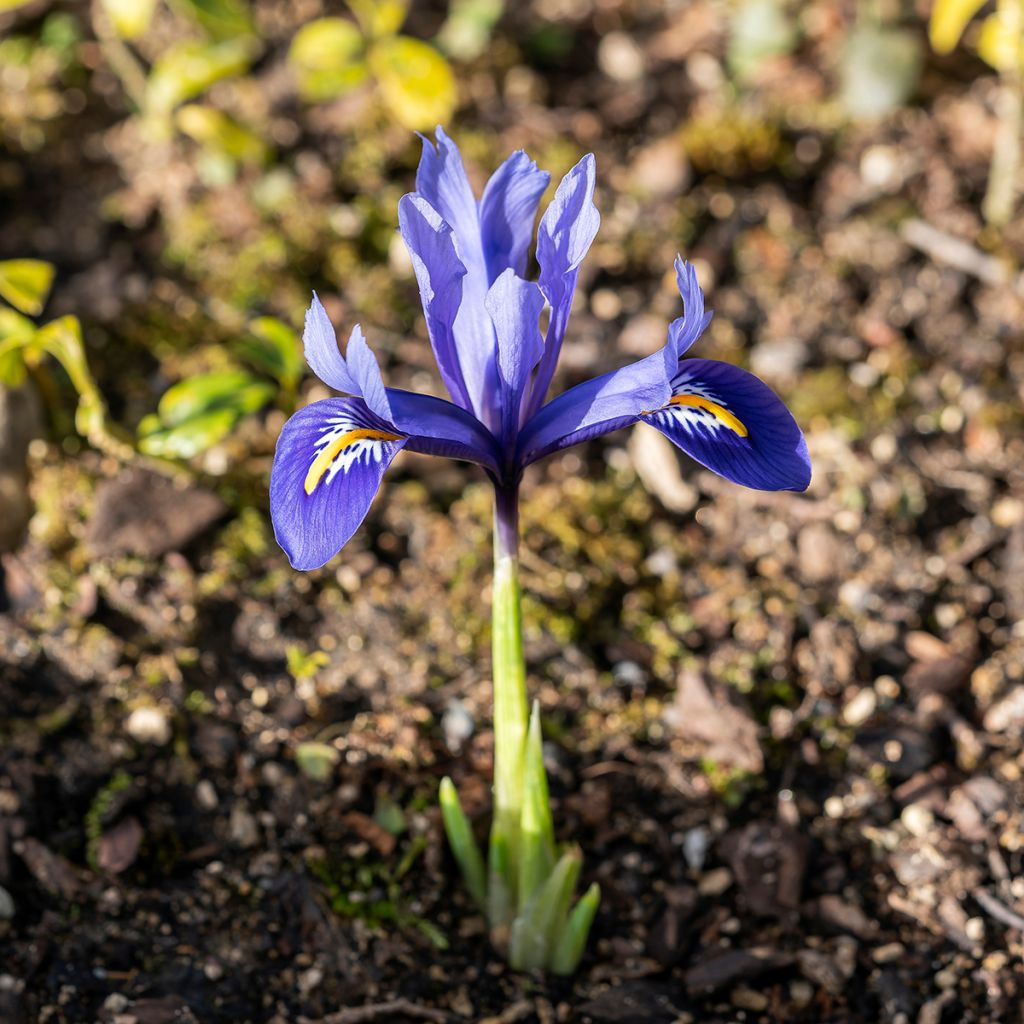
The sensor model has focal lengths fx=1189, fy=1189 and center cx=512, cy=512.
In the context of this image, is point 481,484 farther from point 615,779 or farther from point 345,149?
point 345,149

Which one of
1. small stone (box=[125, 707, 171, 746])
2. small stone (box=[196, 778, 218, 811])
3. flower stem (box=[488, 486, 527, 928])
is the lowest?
small stone (box=[196, 778, 218, 811])

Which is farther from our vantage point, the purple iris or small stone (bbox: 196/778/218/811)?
small stone (bbox: 196/778/218/811)

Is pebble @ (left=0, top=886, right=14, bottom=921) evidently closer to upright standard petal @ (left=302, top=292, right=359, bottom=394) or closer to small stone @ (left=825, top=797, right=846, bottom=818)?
upright standard petal @ (left=302, top=292, right=359, bottom=394)

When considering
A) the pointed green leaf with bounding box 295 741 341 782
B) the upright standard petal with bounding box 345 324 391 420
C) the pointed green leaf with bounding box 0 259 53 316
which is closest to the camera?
the upright standard petal with bounding box 345 324 391 420

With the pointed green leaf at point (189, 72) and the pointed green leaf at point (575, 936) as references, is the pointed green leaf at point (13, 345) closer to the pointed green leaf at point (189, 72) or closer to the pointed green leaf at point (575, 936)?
the pointed green leaf at point (189, 72)

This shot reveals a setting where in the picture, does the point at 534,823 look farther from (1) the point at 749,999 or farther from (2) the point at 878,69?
(2) the point at 878,69

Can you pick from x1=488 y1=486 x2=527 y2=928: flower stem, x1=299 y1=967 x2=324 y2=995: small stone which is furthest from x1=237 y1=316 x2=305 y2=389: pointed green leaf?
x1=299 y1=967 x2=324 y2=995: small stone

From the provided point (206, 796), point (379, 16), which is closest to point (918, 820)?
point (206, 796)

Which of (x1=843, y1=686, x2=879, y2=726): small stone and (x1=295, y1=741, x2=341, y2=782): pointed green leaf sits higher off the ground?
(x1=843, y1=686, x2=879, y2=726): small stone
